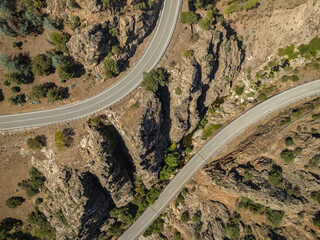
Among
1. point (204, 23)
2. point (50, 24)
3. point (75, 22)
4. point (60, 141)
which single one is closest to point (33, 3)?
point (50, 24)

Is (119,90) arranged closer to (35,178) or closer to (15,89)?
(15,89)

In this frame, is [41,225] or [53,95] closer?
[53,95]

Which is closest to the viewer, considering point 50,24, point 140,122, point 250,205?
point 50,24

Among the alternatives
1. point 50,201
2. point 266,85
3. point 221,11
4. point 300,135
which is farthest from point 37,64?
point 300,135

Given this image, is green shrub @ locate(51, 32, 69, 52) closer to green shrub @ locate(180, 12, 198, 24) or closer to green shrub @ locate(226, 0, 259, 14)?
green shrub @ locate(180, 12, 198, 24)

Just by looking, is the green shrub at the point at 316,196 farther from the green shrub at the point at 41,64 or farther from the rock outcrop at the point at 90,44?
the green shrub at the point at 41,64

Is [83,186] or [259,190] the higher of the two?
[259,190]

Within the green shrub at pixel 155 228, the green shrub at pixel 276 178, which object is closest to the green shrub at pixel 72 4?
the green shrub at pixel 155 228

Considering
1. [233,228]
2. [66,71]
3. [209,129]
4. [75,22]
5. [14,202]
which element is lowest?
[14,202]

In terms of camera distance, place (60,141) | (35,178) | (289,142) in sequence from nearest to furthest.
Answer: (60,141)
(35,178)
(289,142)
